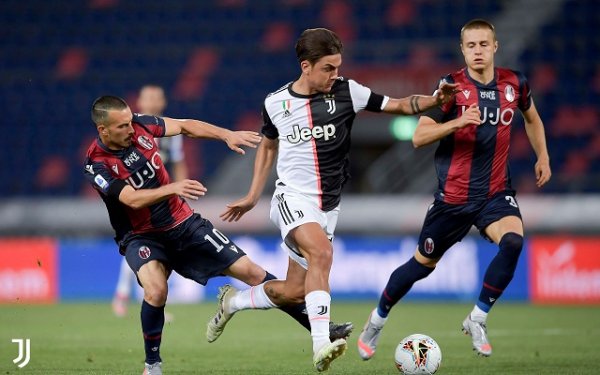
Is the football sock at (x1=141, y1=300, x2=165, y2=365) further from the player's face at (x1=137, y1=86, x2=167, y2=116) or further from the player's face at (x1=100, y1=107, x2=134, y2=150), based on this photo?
the player's face at (x1=137, y1=86, x2=167, y2=116)

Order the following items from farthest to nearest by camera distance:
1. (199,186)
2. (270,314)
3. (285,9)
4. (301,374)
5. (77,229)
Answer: (285,9)
(77,229)
(270,314)
(301,374)
(199,186)

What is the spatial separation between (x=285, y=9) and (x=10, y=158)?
6240mm

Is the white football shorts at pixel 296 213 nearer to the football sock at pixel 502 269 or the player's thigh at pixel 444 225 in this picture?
the player's thigh at pixel 444 225

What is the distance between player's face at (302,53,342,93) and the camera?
22.8ft

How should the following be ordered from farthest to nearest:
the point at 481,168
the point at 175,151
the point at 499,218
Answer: the point at 175,151 < the point at 481,168 < the point at 499,218

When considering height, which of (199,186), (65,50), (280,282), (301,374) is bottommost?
(301,374)

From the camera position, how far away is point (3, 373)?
739 centimetres

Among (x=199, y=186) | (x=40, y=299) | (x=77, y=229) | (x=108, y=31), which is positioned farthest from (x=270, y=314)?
(x=108, y=31)

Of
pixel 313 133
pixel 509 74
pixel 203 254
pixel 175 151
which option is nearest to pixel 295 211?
pixel 313 133

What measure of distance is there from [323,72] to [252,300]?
5.62 feet

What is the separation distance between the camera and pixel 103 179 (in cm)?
698

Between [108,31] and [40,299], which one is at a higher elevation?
[108,31]

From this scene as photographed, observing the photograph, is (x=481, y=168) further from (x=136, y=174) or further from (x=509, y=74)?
(x=136, y=174)

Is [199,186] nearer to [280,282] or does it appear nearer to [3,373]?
[280,282]
